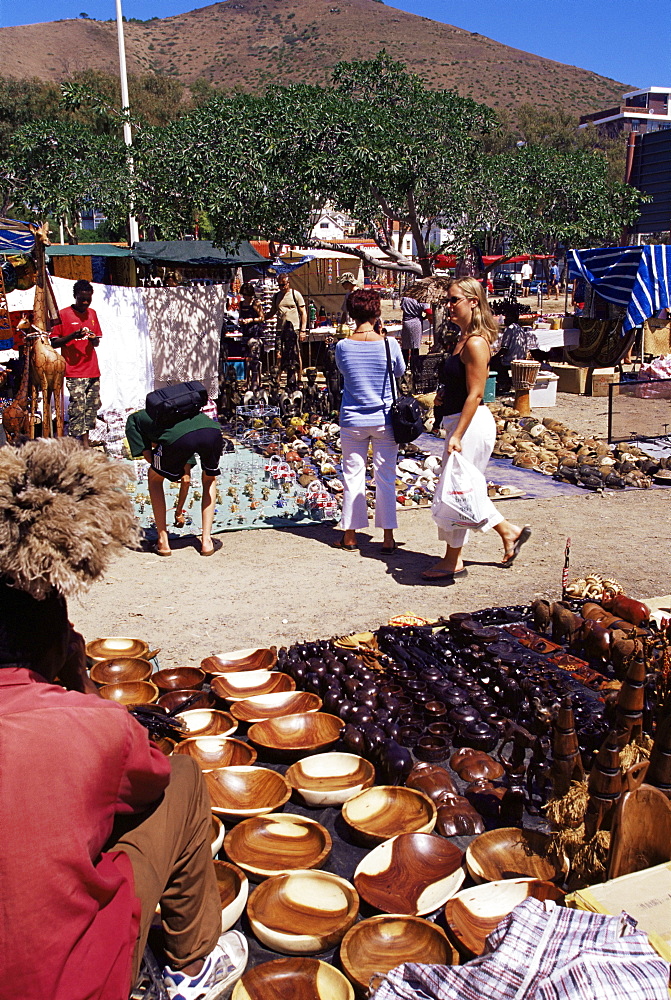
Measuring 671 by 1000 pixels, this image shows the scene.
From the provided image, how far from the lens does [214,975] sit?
2.19m

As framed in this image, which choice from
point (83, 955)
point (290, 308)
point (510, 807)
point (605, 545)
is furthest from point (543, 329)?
point (83, 955)

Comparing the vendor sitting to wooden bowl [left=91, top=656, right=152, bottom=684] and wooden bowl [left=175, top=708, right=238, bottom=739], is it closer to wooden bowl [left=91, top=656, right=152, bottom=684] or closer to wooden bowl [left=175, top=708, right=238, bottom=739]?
wooden bowl [left=91, top=656, right=152, bottom=684]

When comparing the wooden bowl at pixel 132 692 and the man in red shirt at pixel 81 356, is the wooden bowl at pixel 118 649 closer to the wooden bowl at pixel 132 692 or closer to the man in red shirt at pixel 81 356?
the wooden bowl at pixel 132 692

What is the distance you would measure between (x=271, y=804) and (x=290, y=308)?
996 cm

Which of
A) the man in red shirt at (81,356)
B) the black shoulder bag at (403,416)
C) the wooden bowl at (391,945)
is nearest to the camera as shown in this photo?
the wooden bowl at (391,945)

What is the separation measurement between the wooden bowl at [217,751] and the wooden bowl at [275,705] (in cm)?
24

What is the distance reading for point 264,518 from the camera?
7.07m

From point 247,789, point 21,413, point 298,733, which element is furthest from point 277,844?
point 21,413

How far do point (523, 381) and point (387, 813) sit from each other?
9.36 metres

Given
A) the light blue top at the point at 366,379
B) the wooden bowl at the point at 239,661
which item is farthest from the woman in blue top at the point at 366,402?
the wooden bowl at the point at 239,661

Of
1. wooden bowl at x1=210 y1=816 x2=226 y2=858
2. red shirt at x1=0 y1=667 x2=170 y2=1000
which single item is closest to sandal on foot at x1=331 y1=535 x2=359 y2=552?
wooden bowl at x1=210 y1=816 x2=226 y2=858

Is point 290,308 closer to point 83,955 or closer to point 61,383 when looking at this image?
point 61,383

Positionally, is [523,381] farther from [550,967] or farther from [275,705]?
[550,967]

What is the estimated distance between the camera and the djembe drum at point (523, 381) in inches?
453
